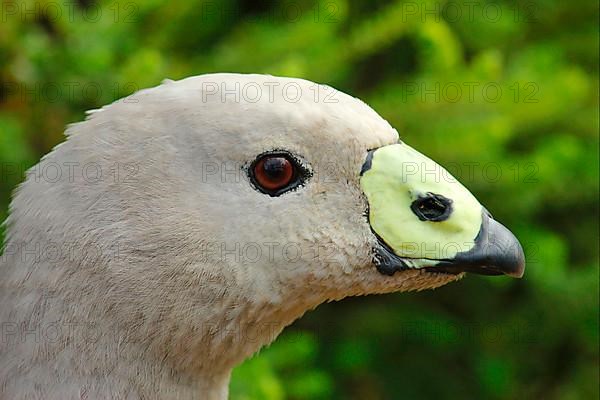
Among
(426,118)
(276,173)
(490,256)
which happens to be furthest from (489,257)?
(426,118)

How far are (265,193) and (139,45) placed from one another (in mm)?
876

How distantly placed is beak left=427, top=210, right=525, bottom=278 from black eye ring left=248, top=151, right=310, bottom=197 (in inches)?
7.4

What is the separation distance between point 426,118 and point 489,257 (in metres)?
0.81

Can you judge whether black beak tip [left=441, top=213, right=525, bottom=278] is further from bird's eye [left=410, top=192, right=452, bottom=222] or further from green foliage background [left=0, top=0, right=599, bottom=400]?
green foliage background [left=0, top=0, right=599, bottom=400]

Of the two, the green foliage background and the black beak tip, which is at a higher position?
the green foliage background

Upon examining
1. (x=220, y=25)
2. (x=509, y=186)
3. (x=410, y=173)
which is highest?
(x=220, y=25)

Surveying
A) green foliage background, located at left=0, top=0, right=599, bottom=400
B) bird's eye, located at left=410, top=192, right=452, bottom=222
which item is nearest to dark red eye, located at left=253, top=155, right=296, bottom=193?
bird's eye, located at left=410, top=192, right=452, bottom=222

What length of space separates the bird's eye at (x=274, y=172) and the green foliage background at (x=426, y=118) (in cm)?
58

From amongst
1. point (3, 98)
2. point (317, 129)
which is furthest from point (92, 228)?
point (3, 98)

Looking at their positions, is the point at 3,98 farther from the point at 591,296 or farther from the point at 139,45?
the point at 591,296

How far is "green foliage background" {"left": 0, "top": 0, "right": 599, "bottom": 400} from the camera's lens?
170 cm

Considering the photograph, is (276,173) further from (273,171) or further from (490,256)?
(490,256)

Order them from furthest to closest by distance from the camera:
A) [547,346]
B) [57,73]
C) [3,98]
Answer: [547,346]
[3,98]
[57,73]

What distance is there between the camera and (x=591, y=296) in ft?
6.67
